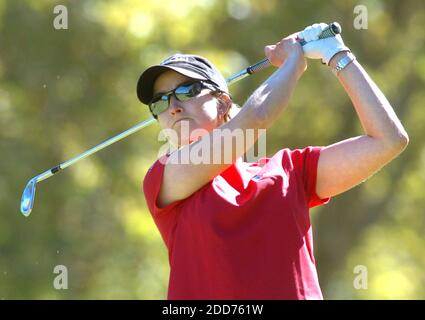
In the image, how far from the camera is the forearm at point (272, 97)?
10.6ft

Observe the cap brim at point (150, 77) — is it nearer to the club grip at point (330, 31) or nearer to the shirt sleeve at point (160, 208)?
the shirt sleeve at point (160, 208)

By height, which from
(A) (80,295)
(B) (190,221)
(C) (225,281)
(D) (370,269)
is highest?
(D) (370,269)

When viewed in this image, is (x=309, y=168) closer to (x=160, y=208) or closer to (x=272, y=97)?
(x=272, y=97)

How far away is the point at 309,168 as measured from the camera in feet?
11.1

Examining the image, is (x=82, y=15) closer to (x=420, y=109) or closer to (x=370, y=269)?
(x=420, y=109)

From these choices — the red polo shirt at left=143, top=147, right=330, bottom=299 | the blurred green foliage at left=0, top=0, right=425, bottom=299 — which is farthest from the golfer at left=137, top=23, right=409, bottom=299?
the blurred green foliage at left=0, top=0, right=425, bottom=299

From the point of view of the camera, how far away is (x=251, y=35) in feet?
38.8

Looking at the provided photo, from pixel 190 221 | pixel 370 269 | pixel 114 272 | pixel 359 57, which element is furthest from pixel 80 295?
pixel 190 221

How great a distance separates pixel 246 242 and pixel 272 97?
45 centimetres

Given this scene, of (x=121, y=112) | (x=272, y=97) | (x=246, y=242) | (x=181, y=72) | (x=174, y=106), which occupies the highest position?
(x=121, y=112)

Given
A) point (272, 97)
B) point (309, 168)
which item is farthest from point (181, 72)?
point (309, 168)

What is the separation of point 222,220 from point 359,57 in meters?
9.16

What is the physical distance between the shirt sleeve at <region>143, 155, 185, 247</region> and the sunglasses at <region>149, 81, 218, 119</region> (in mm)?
209

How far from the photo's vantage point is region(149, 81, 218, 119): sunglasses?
3549 millimetres
